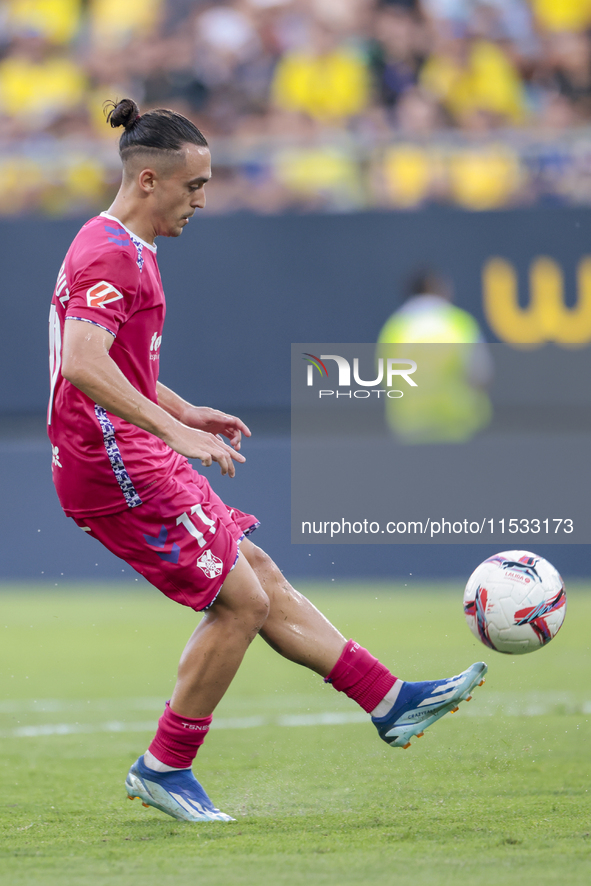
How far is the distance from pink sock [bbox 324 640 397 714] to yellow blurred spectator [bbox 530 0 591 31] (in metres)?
8.41

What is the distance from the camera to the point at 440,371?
995 cm

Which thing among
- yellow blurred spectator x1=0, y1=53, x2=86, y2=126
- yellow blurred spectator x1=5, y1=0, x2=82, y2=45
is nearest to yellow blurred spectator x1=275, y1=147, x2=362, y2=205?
yellow blurred spectator x1=0, y1=53, x2=86, y2=126

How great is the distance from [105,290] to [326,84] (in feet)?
25.4

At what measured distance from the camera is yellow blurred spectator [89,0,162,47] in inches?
462

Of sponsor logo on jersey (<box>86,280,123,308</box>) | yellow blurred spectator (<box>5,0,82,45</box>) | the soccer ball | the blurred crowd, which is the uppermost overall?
yellow blurred spectator (<box>5,0,82,45</box>)

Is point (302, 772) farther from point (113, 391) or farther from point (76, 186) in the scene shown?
point (76, 186)

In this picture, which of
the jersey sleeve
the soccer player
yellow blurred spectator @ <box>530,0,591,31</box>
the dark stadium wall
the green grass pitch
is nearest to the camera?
the green grass pitch

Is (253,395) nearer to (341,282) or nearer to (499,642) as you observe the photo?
(341,282)

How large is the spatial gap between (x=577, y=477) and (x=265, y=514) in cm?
258

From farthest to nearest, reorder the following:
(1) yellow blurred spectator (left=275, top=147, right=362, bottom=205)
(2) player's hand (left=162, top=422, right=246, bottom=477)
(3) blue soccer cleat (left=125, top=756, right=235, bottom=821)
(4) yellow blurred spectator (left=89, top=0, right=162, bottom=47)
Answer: (4) yellow blurred spectator (left=89, top=0, right=162, bottom=47), (1) yellow blurred spectator (left=275, top=147, right=362, bottom=205), (3) blue soccer cleat (left=125, top=756, right=235, bottom=821), (2) player's hand (left=162, top=422, right=246, bottom=477)

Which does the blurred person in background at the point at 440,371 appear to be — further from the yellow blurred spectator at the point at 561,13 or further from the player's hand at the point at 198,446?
the player's hand at the point at 198,446

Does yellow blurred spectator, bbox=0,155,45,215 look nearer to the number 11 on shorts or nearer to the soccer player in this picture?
the soccer player

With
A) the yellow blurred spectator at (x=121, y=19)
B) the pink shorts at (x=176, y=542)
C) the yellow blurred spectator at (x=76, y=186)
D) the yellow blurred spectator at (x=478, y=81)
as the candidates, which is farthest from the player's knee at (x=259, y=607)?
the yellow blurred spectator at (x=121, y=19)

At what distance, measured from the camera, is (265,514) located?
10195 mm
